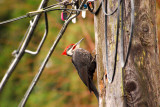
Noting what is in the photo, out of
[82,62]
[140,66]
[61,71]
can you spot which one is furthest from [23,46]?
[61,71]

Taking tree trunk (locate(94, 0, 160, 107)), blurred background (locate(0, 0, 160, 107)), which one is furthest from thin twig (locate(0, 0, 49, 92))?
blurred background (locate(0, 0, 160, 107))

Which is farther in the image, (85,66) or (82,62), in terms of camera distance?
(82,62)

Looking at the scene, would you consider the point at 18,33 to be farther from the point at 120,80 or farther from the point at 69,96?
the point at 120,80

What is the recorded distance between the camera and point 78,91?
1014 centimetres

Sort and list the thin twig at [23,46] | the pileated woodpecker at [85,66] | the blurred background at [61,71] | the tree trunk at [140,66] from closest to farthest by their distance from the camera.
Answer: the tree trunk at [140,66], the thin twig at [23,46], the pileated woodpecker at [85,66], the blurred background at [61,71]

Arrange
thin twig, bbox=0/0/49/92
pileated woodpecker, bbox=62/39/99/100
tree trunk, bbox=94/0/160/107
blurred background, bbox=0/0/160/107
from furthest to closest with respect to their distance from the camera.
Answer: blurred background, bbox=0/0/160/107
pileated woodpecker, bbox=62/39/99/100
thin twig, bbox=0/0/49/92
tree trunk, bbox=94/0/160/107

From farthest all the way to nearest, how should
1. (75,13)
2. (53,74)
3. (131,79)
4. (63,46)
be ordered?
(53,74)
(63,46)
(75,13)
(131,79)

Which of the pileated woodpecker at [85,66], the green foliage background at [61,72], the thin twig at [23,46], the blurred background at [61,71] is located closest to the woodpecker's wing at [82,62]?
the pileated woodpecker at [85,66]

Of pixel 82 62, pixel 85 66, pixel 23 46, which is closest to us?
pixel 23 46

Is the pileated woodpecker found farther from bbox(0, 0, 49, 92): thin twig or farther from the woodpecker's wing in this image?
bbox(0, 0, 49, 92): thin twig

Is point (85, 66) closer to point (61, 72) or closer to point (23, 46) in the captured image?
point (23, 46)

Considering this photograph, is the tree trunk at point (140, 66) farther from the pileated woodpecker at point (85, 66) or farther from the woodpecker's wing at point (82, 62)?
the woodpecker's wing at point (82, 62)

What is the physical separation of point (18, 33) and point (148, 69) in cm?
1216

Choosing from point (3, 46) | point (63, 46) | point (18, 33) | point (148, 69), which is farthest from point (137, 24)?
point (3, 46)
